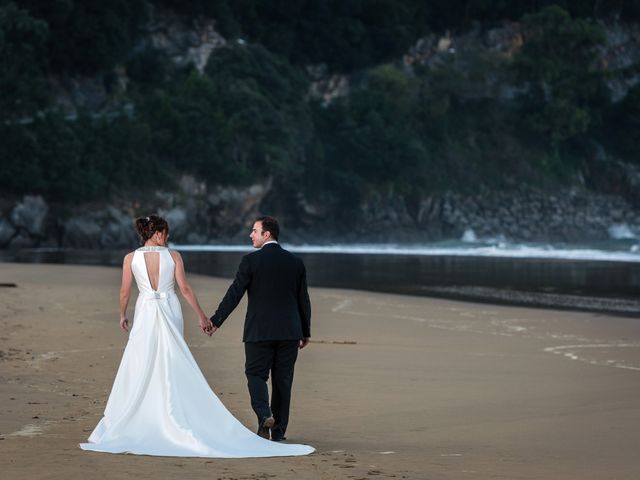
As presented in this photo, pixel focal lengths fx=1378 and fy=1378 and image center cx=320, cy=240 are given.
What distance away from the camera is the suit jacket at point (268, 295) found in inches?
387

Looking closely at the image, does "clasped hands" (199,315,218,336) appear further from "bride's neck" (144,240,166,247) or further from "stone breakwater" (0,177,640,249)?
"stone breakwater" (0,177,640,249)

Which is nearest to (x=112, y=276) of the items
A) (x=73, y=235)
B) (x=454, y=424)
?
(x=454, y=424)

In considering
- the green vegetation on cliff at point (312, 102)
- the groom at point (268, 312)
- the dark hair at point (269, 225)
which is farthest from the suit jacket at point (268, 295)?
the green vegetation on cliff at point (312, 102)

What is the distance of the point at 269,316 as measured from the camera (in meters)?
9.86

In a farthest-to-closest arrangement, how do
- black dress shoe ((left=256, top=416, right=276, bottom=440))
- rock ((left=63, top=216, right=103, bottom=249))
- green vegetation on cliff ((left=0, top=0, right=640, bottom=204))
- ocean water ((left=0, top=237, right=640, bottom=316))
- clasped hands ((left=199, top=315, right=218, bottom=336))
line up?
green vegetation on cliff ((left=0, top=0, right=640, bottom=204)), rock ((left=63, top=216, right=103, bottom=249)), ocean water ((left=0, top=237, right=640, bottom=316)), clasped hands ((left=199, top=315, right=218, bottom=336)), black dress shoe ((left=256, top=416, right=276, bottom=440))

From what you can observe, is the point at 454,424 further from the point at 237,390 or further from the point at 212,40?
the point at 212,40

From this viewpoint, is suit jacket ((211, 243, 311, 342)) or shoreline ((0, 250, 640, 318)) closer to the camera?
suit jacket ((211, 243, 311, 342))

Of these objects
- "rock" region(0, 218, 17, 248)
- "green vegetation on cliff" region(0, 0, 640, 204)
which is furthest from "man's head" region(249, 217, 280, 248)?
"green vegetation on cliff" region(0, 0, 640, 204)

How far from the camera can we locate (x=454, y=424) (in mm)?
10469

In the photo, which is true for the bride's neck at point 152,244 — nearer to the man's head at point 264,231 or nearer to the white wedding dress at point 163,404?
the white wedding dress at point 163,404

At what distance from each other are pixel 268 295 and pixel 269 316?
Answer: 15cm

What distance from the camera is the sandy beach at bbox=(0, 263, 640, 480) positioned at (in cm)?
872

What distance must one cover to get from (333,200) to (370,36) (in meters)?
12.9

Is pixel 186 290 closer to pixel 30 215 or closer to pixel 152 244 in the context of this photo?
pixel 152 244
